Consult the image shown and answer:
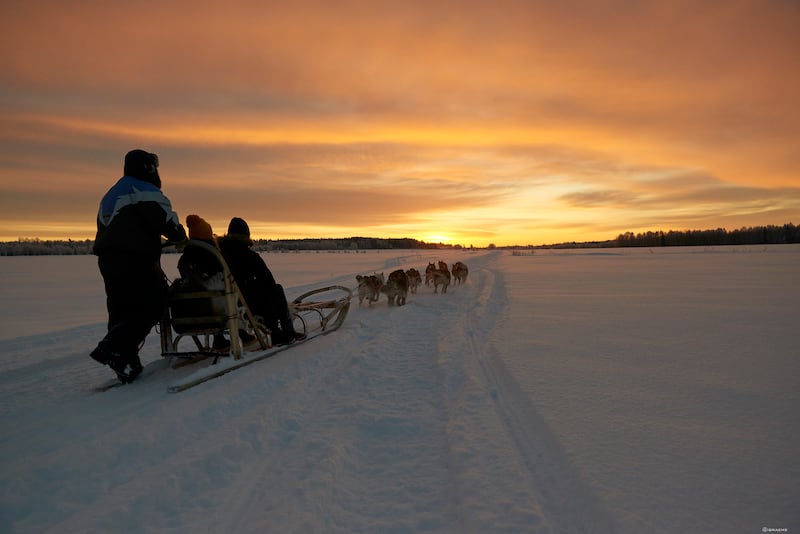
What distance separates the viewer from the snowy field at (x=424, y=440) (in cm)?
188

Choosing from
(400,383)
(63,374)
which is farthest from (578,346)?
(63,374)

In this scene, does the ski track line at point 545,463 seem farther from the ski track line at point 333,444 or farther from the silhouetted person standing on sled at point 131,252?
the silhouetted person standing on sled at point 131,252

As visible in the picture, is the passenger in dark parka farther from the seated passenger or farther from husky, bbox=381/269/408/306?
husky, bbox=381/269/408/306

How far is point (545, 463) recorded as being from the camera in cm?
227

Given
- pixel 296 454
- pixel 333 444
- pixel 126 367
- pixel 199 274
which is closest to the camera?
pixel 296 454

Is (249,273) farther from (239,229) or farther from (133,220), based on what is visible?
(133,220)

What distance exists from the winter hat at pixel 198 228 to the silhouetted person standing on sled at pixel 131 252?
40 centimetres

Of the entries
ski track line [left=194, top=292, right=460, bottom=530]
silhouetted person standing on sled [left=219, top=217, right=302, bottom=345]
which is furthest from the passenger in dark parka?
ski track line [left=194, top=292, right=460, bottom=530]

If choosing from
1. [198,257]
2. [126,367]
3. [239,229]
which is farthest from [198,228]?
[126,367]

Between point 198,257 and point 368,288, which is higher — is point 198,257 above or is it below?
above

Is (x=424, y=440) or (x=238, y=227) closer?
(x=424, y=440)

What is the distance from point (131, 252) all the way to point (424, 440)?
3.11m

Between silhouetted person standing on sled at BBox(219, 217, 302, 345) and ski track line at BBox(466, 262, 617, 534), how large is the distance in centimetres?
272

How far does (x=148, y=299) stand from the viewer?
374cm
